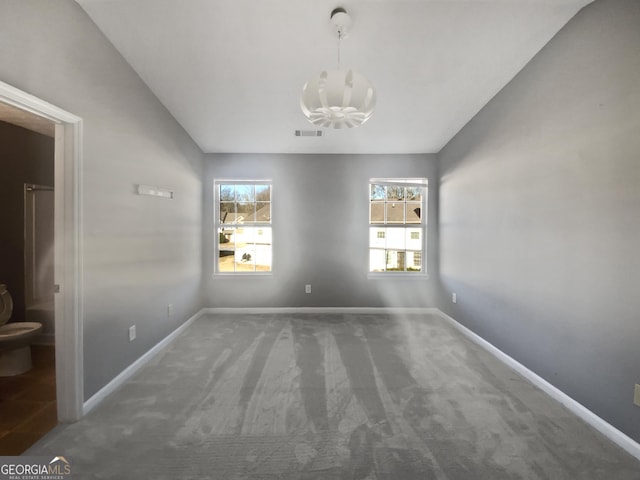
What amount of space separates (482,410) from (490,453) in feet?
1.30

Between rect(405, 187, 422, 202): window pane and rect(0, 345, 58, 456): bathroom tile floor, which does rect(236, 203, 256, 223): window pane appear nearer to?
rect(405, 187, 422, 202): window pane

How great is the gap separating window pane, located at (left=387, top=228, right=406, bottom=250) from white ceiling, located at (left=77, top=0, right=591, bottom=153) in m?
1.66

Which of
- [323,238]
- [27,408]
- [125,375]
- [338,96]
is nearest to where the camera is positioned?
[338,96]

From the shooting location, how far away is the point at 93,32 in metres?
1.88

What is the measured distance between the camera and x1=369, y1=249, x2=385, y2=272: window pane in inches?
162

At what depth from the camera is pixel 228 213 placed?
412cm

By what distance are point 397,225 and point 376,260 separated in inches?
25.6

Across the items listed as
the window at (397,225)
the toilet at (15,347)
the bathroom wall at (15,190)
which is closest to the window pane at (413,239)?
the window at (397,225)

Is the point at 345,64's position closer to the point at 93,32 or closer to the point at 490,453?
the point at 93,32

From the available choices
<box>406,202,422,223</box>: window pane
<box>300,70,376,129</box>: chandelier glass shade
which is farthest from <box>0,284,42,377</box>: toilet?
<box>406,202,422,223</box>: window pane

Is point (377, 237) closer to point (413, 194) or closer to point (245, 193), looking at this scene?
point (413, 194)

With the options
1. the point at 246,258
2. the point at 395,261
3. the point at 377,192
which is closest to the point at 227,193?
the point at 246,258

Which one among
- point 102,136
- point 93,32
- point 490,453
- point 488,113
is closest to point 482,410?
point 490,453

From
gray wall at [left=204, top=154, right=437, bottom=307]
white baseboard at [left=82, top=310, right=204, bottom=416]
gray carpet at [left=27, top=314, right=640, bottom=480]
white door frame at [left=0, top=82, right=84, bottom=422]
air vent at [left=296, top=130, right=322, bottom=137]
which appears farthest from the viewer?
gray wall at [left=204, top=154, right=437, bottom=307]
